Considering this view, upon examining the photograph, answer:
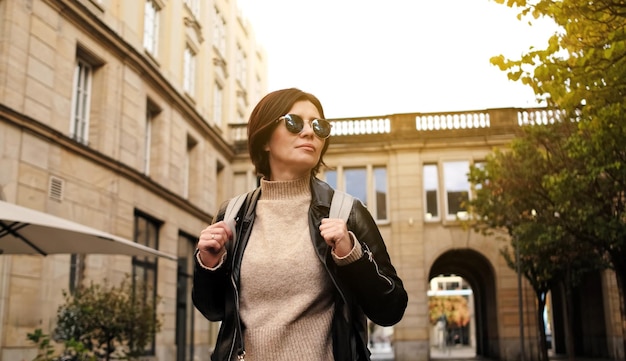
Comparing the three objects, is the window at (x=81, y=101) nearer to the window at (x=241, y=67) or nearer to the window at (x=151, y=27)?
the window at (x=151, y=27)

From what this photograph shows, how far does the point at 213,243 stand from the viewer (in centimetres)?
235

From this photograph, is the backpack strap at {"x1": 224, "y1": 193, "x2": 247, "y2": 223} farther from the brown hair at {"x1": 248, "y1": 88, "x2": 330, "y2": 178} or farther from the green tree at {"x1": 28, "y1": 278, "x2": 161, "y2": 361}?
the green tree at {"x1": 28, "y1": 278, "x2": 161, "y2": 361}

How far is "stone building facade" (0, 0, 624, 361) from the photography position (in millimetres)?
15320

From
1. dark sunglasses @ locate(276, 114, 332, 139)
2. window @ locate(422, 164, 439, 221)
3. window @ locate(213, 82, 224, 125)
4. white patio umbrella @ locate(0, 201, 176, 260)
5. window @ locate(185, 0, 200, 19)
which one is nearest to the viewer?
dark sunglasses @ locate(276, 114, 332, 139)

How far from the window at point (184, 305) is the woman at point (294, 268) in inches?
923

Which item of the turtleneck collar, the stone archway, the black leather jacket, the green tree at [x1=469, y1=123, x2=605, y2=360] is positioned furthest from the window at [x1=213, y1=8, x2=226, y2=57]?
the black leather jacket

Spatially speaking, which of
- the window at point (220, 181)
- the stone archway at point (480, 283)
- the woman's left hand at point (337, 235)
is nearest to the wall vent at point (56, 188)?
the woman's left hand at point (337, 235)

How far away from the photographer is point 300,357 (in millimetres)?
2303

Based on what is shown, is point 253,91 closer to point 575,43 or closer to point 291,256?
point 575,43

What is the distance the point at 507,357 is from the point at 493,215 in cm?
825

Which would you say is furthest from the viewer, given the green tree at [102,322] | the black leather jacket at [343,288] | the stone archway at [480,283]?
the stone archway at [480,283]

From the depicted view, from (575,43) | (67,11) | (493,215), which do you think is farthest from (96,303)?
(493,215)

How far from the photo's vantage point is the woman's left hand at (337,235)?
219 centimetres

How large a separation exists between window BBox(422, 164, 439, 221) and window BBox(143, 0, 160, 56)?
46.8 feet
